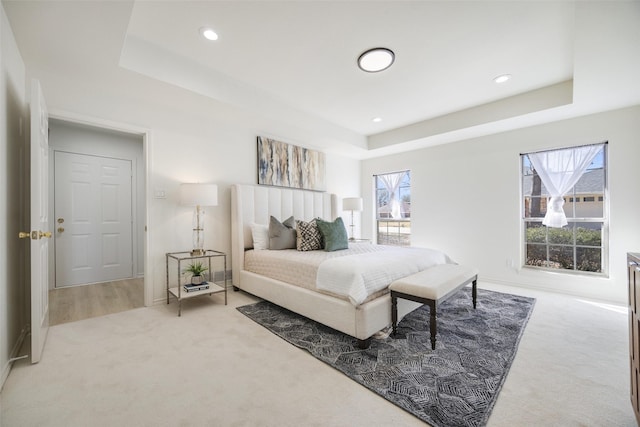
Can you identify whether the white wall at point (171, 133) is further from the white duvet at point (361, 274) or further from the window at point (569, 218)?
the window at point (569, 218)

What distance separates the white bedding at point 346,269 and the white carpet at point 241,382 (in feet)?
1.87

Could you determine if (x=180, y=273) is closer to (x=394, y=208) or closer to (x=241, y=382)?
(x=241, y=382)

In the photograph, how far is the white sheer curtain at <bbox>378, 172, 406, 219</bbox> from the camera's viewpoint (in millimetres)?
5496

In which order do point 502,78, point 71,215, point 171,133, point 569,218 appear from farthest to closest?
point 71,215 < point 569,218 < point 171,133 < point 502,78

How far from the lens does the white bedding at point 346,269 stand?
218cm

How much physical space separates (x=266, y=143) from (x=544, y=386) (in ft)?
13.1

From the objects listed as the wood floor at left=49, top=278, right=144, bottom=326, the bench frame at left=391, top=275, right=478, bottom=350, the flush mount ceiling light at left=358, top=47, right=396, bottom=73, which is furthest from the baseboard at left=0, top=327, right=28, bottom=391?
the flush mount ceiling light at left=358, top=47, right=396, bottom=73

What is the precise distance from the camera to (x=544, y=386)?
64.9 inches

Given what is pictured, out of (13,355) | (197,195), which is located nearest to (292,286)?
(197,195)

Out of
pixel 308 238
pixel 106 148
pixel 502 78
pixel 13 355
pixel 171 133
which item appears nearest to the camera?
pixel 13 355

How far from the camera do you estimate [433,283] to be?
2219mm

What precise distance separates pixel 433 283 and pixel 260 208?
2611 millimetres

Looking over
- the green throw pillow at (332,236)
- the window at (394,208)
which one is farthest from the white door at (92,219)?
the window at (394,208)

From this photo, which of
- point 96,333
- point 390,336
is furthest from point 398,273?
point 96,333
